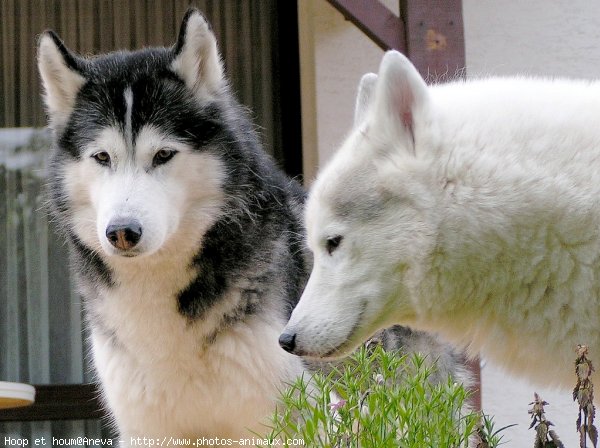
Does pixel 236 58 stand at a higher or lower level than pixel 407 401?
higher

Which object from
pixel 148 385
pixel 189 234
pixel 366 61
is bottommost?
pixel 148 385

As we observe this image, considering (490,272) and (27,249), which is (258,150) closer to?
(490,272)

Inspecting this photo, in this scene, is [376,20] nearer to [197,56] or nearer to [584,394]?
[197,56]

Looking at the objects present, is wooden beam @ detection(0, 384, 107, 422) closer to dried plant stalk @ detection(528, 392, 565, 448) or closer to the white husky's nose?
the white husky's nose

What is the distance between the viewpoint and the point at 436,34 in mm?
4969

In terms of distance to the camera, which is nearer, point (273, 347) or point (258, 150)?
point (273, 347)

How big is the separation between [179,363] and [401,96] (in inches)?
60.2

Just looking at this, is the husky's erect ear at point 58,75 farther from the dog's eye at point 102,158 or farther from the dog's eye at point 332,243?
the dog's eye at point 332,243

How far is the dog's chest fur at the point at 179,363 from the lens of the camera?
12.9ft

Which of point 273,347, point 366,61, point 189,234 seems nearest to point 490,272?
point 273,347

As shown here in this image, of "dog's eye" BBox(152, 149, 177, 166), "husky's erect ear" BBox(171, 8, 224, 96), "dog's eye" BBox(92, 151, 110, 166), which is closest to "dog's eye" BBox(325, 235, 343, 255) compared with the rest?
"dog's eye" BBox(152, 149, 177, 166)

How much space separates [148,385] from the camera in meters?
3.99

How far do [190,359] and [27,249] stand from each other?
310 centimetres

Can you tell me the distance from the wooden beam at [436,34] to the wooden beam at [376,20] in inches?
2.0
